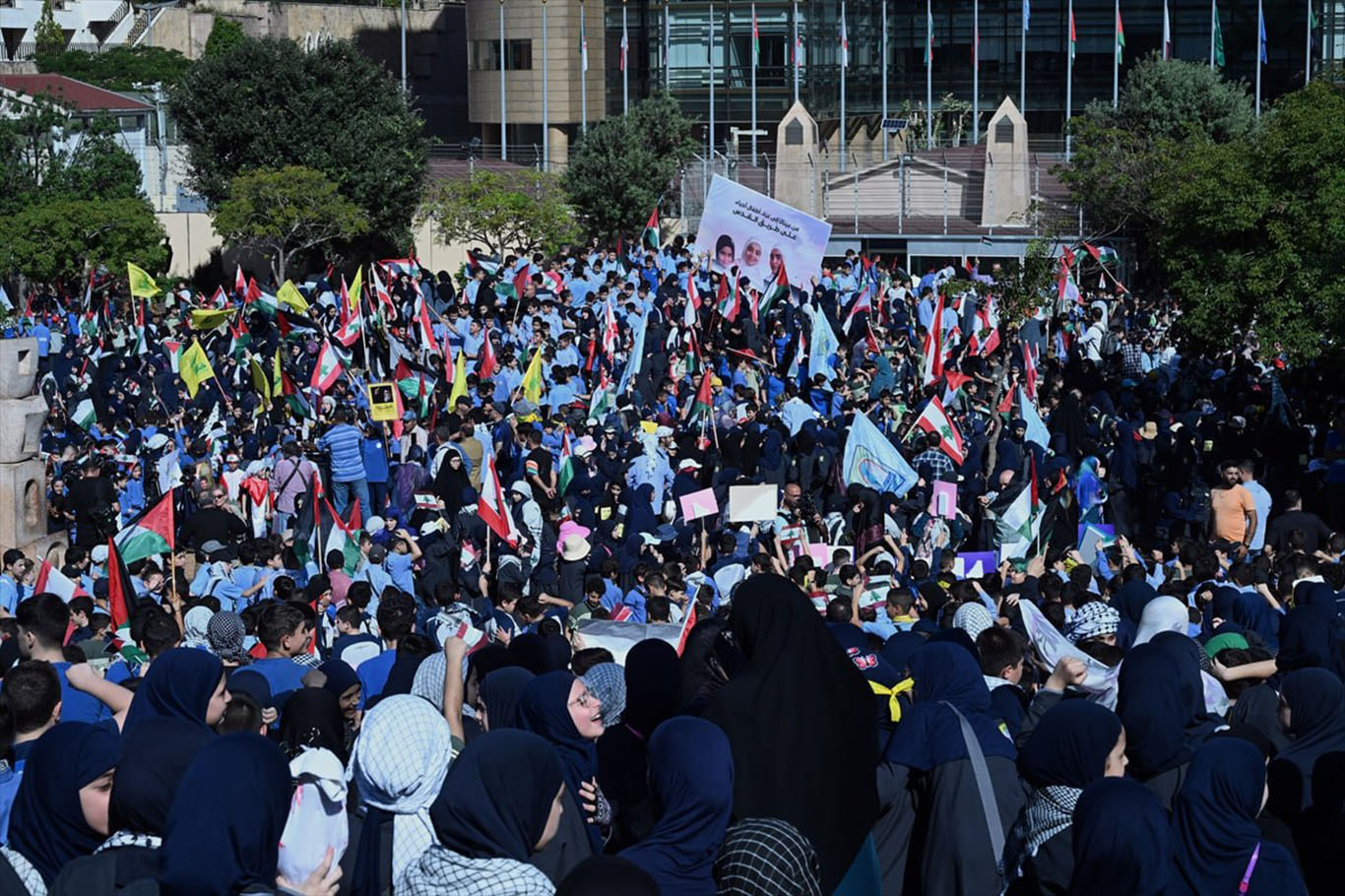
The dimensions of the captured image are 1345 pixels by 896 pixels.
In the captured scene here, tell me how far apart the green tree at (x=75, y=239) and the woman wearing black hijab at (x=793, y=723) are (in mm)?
33380

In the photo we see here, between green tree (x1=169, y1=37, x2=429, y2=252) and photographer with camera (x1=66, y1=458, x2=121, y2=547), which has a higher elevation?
green tree (x1=169, y1=37, x2=429, y2=252)

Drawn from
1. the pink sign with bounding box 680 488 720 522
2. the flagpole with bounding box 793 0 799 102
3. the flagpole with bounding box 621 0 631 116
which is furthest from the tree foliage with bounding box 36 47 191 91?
the pink sign with bounding box 680 488 720 522

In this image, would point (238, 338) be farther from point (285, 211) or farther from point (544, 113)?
point (544, 113)

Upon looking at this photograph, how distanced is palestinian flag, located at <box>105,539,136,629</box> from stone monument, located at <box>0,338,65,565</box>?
427 centimetres

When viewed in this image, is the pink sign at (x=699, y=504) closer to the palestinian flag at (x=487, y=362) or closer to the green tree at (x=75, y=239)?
the palestinian flag at (x=487, y=362)

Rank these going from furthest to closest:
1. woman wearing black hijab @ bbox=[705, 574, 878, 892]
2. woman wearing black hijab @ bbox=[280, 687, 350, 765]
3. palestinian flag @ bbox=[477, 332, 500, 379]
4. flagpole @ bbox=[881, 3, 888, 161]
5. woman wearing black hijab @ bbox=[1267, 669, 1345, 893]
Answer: flagpole @ bbox=[881, 3, 888, 161] → palestinian flag @ bbox=[477, 332, 500, 379] → woman wearing black hijab @ bbox=[280, 687, 350, 765] → woman wearing black hijab @ bbox=[1267, 669, 1345, 893] → woman wearing black hijab @ bbox=[705, 574, 878, 892]

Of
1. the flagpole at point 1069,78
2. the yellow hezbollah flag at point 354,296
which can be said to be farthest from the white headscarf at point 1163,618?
the flagpole at point 1069,78

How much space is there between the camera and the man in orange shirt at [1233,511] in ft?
44.1

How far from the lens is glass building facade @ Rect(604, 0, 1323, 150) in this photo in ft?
191

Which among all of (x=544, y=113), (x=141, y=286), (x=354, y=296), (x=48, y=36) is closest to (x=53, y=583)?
(x=354, y=296)

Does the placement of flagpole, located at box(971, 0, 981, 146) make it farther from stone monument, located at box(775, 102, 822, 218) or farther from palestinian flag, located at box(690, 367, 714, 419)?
palestinian flag, located at box(690, 367, 714, 419)

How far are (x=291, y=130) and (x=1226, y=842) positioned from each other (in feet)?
127

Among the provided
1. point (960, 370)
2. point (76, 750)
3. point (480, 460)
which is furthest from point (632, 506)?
point (76, 750)

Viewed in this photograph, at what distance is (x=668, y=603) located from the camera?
10570 millimetres
